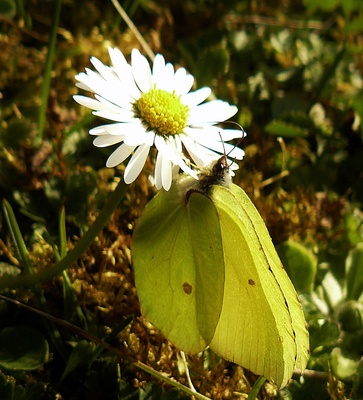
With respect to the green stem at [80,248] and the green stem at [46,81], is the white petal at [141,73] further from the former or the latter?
the green stem at [46,81]

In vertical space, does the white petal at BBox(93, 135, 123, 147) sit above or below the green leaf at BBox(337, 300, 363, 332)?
above

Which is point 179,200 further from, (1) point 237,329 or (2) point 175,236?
(1) point 237,329

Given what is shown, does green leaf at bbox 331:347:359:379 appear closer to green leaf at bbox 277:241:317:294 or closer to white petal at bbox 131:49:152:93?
green leaf at bbox 277:241:317:294

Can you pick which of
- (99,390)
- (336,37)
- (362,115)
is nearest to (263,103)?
(362,115)

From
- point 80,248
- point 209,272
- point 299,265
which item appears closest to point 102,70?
point 80,248

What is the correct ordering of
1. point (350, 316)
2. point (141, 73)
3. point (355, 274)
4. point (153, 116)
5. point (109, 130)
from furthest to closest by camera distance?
point (355, 274)
point (350, 316)
point (141, 73)
point (153, 116)
point (109, 130)

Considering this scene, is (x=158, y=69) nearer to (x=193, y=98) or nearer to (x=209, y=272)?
(x=193, y=98)

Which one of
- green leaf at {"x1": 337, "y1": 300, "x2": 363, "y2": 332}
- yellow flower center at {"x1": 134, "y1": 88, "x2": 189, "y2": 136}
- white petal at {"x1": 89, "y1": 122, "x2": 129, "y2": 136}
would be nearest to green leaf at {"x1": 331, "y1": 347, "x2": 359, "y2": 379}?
green leaf at {"x1": 337, "y1": 300, "x2": 363, "y2": 332}

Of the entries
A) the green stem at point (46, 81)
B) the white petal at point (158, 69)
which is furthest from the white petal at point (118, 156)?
the green stem at point (46, 81)
